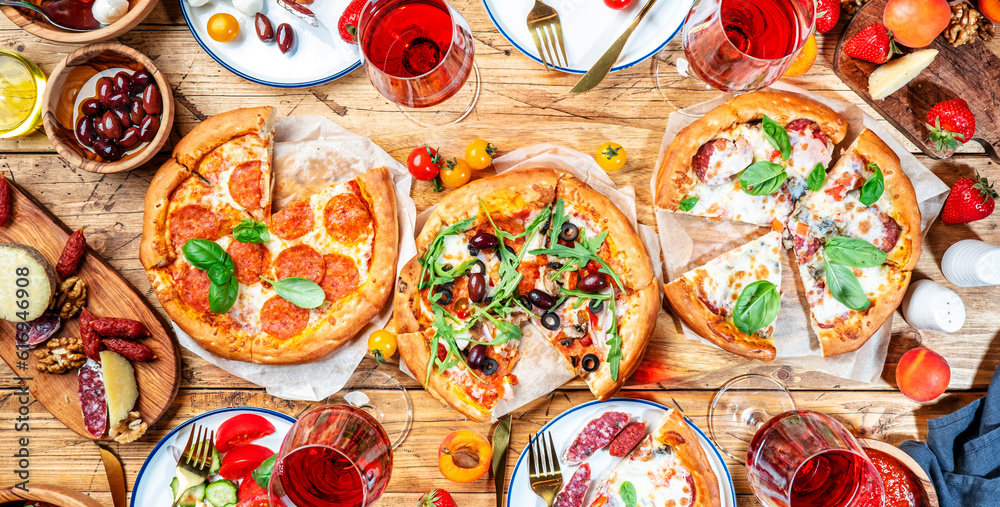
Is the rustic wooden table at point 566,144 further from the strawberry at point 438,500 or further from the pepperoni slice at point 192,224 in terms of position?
the pepperoni slice at point 192,224

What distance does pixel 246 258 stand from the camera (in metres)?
3.33

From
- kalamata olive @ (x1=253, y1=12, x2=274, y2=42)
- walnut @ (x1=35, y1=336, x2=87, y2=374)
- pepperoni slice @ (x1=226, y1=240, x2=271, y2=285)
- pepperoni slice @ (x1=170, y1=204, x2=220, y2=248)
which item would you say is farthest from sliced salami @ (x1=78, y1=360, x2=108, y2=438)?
kalamata olive @ (x1=253, y1=12, x2=274, y2=42)

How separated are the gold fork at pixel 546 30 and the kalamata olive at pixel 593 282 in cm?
116

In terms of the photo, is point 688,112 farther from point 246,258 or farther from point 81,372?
point 81,372

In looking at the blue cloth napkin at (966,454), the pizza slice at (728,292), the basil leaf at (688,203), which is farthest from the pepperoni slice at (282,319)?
the blue cloth napkin at (966,454)

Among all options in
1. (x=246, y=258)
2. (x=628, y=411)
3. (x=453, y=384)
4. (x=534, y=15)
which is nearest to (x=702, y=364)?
(x=628, y=411)

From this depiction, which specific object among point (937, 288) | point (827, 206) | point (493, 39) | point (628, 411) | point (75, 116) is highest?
point (493, 39)

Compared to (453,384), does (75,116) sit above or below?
above

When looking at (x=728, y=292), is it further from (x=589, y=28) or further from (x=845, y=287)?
(x=589, y=28)

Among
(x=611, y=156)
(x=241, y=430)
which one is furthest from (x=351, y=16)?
(x=241, y=430)

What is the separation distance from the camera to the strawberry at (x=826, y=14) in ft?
10.5

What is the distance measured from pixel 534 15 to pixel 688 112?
1.04 meters

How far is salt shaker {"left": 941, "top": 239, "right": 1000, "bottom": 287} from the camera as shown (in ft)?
10.3

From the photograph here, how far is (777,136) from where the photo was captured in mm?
3143
